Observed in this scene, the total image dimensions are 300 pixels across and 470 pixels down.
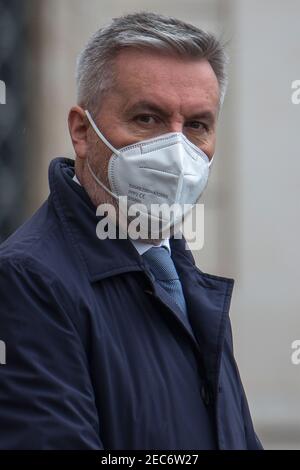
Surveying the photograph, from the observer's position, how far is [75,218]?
236 centimetres

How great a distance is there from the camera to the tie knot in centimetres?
250

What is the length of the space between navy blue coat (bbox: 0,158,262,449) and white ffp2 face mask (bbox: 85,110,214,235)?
0.12 meters

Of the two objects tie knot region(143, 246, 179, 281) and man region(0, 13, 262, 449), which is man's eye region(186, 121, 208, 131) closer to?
man region(0, 13, 262, 449)

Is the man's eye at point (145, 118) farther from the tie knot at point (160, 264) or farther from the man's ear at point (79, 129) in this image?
the tie knot at point (160, 264)

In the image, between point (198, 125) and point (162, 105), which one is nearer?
point (162, 105)

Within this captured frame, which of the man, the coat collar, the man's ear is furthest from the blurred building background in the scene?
the coat collar

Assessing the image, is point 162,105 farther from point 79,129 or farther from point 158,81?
point 79,129

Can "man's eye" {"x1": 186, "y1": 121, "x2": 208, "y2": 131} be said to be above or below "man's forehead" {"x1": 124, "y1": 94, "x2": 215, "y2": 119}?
below

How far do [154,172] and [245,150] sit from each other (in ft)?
11.5

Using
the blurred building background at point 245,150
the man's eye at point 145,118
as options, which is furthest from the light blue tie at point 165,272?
the blurred building background at point 245,150

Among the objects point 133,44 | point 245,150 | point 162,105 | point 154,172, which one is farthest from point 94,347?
point 245,150

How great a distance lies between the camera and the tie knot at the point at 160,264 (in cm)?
250

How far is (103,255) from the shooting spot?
2342 millimetres

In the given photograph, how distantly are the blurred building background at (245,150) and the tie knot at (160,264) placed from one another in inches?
129
